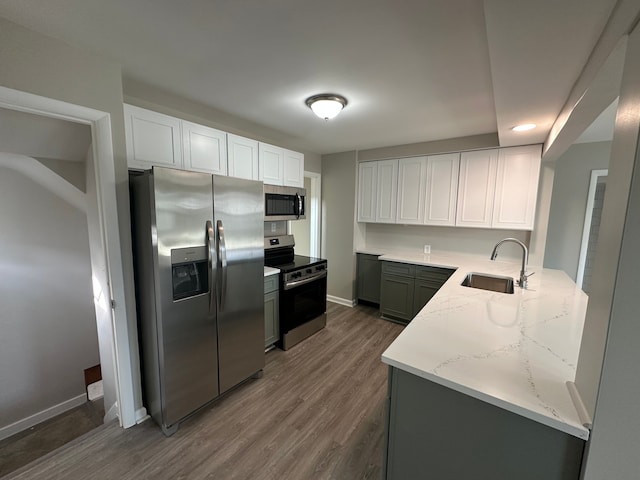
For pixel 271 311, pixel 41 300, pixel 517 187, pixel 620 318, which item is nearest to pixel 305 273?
pixel 271 311

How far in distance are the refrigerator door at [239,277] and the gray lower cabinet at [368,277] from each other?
2.17 metres

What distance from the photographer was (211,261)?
1.90 meters

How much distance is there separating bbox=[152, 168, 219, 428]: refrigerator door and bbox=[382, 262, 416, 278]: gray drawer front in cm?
240

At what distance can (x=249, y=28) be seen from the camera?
138 centimetres

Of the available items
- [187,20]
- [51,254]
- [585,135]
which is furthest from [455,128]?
[51,254]

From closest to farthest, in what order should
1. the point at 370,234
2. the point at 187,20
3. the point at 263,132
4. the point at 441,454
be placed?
the point at 441,454, the point at 187,20, the point at 263,132, the point at 370,234

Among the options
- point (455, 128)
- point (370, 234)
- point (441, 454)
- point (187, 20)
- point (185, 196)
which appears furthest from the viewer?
point (370, 234)

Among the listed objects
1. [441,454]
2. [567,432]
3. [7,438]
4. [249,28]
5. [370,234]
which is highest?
[249,28]

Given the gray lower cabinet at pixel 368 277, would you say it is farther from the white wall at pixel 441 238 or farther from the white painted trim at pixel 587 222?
→ the white painted trim at pixel 587 222

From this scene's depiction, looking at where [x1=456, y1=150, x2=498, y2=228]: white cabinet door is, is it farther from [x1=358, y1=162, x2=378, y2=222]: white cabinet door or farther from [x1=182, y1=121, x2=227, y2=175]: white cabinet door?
[x1=182, y1=121, x2=227, y2=175]: white cabinet door

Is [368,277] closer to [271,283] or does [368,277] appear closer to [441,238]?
[441,238]

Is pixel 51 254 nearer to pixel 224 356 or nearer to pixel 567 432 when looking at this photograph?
pixel 224 356

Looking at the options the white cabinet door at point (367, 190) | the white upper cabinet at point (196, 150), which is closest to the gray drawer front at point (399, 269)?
the white cabinet door at point (367, 190)

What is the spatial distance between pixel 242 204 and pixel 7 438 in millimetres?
3393
